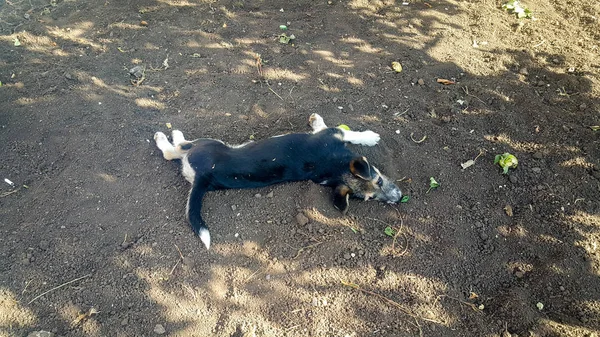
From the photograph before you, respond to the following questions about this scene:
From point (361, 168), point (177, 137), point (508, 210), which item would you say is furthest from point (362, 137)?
point (177, 137)

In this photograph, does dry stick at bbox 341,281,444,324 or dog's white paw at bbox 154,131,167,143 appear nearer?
dry stick at bbox 341,281,444,324

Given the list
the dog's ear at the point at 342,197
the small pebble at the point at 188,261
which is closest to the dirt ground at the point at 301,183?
the small pebble at the point at 188,261

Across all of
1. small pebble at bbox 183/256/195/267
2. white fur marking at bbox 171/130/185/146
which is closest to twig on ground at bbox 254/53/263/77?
white fur marking at bbox 171/130/185/146

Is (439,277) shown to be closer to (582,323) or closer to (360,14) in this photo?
(582,323)

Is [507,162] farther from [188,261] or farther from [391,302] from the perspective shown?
[188,261]

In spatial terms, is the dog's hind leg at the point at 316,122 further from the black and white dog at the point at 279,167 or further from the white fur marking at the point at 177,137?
the white fur marking at the point at 177,137

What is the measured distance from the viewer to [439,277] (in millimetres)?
3818

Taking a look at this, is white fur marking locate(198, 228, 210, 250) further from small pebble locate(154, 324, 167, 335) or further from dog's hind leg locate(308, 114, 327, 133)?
dog's hind leg locate(308, 114, 327, 133)

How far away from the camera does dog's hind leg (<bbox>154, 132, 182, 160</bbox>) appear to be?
438cm

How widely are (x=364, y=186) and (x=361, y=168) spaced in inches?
10.2

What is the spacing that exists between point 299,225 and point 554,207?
2.93 m

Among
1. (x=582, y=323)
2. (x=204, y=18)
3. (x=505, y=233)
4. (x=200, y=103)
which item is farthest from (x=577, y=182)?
(x=204, y=18)

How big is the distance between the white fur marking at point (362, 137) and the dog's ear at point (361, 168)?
503 millimetres

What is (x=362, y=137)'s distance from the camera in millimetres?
4570
